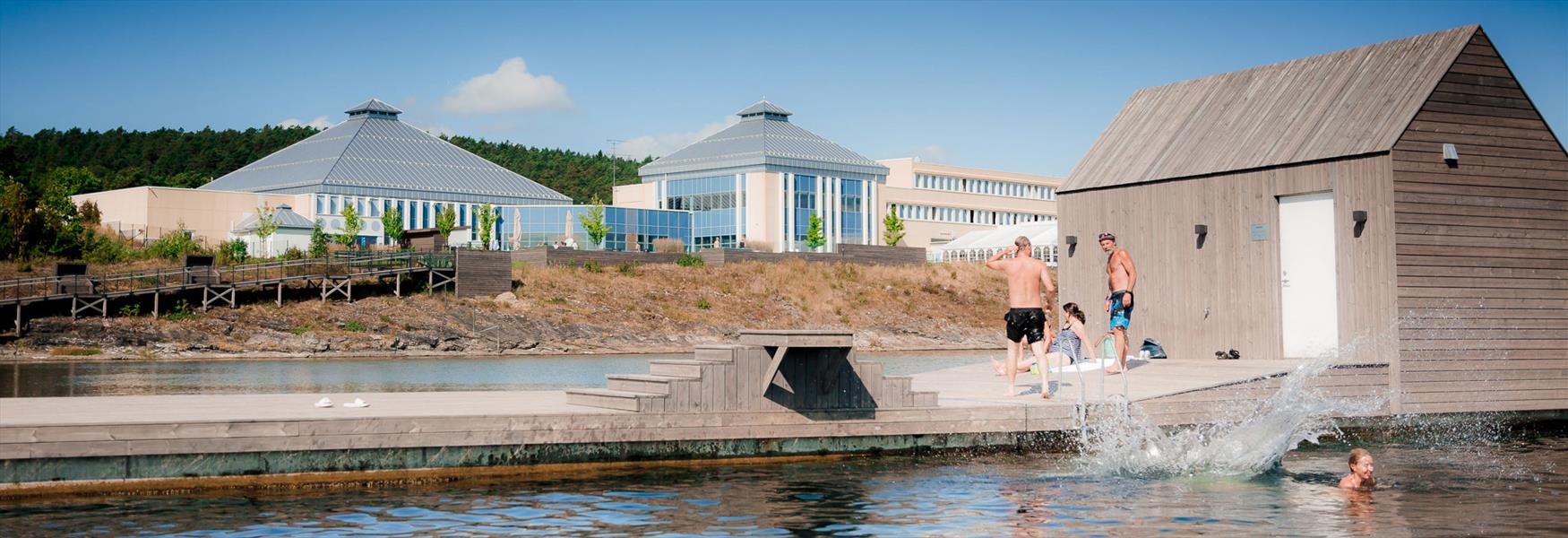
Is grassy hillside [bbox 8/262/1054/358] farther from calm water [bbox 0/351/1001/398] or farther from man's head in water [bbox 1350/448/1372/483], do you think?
man's head in water [bbox 1350/448/1372/483]

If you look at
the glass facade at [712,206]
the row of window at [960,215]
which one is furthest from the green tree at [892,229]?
the glass facade at [712,206]

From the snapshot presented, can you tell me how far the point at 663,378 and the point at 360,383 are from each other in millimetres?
16198

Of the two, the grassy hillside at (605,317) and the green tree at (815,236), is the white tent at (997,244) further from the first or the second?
the green tree at (815,236)

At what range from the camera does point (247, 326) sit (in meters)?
51.0

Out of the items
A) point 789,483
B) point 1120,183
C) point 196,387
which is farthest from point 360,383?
point 789,483

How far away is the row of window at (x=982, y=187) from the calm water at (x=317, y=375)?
5919 centimetres

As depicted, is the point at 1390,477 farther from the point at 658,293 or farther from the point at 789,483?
the point at 658,293

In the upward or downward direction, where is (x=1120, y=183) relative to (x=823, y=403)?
upward

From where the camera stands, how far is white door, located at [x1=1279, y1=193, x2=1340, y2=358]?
813 inches

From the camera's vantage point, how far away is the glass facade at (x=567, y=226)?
82.7 meters

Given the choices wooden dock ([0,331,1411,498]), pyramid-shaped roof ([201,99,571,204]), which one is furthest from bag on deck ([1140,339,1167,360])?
pyramid-shaped roof ([201,99,571,204])

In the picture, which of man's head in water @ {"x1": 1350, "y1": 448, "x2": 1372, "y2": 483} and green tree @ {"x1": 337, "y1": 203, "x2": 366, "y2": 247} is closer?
man's head in water @ {"x1": 1350, "y1": 448, "x2": 1372, "y2": 483}

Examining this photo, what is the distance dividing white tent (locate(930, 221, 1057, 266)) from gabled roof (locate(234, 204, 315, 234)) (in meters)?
35.1

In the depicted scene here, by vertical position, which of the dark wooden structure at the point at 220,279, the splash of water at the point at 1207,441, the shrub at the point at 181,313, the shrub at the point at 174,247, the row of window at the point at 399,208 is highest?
the row of window at the point at 399,208
